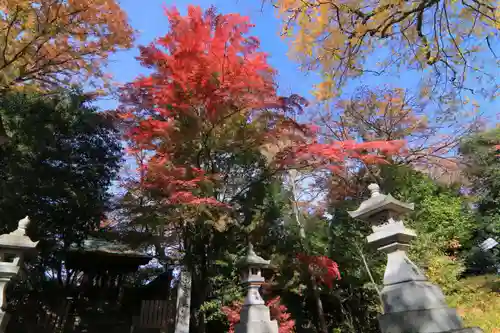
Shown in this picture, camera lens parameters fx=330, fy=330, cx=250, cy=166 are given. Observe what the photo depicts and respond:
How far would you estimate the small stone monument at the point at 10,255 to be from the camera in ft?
17.3

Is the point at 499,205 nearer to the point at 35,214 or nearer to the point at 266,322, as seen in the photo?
the point at 266,322

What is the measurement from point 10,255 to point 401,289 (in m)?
6.12

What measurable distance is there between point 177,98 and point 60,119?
4860 mm

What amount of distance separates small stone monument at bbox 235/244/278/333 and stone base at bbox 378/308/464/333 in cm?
264

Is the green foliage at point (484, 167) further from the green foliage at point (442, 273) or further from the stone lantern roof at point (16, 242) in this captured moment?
the stone lantern roof at point (16, 242)

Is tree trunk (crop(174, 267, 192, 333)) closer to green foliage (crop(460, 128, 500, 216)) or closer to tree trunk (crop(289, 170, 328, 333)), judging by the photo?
tree trunk (crop(289, 170, 328, 333))

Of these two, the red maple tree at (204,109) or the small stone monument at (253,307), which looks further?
the red maple tree at (204,109)

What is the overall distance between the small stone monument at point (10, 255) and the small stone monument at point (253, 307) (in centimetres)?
385

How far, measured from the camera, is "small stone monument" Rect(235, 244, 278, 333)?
5938mm

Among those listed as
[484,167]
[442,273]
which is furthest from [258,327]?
[484,167]

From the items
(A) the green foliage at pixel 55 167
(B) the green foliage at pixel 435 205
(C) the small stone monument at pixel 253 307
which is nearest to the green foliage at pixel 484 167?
(B) the green foliage at pixel 435 205

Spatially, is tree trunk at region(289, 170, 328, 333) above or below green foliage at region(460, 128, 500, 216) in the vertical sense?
below

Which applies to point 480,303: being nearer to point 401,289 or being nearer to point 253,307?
point 253,307

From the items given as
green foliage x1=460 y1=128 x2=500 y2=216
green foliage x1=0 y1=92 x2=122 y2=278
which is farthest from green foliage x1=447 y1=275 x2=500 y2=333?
green foliage x1=0 y1=92 x2=122 y2=278
